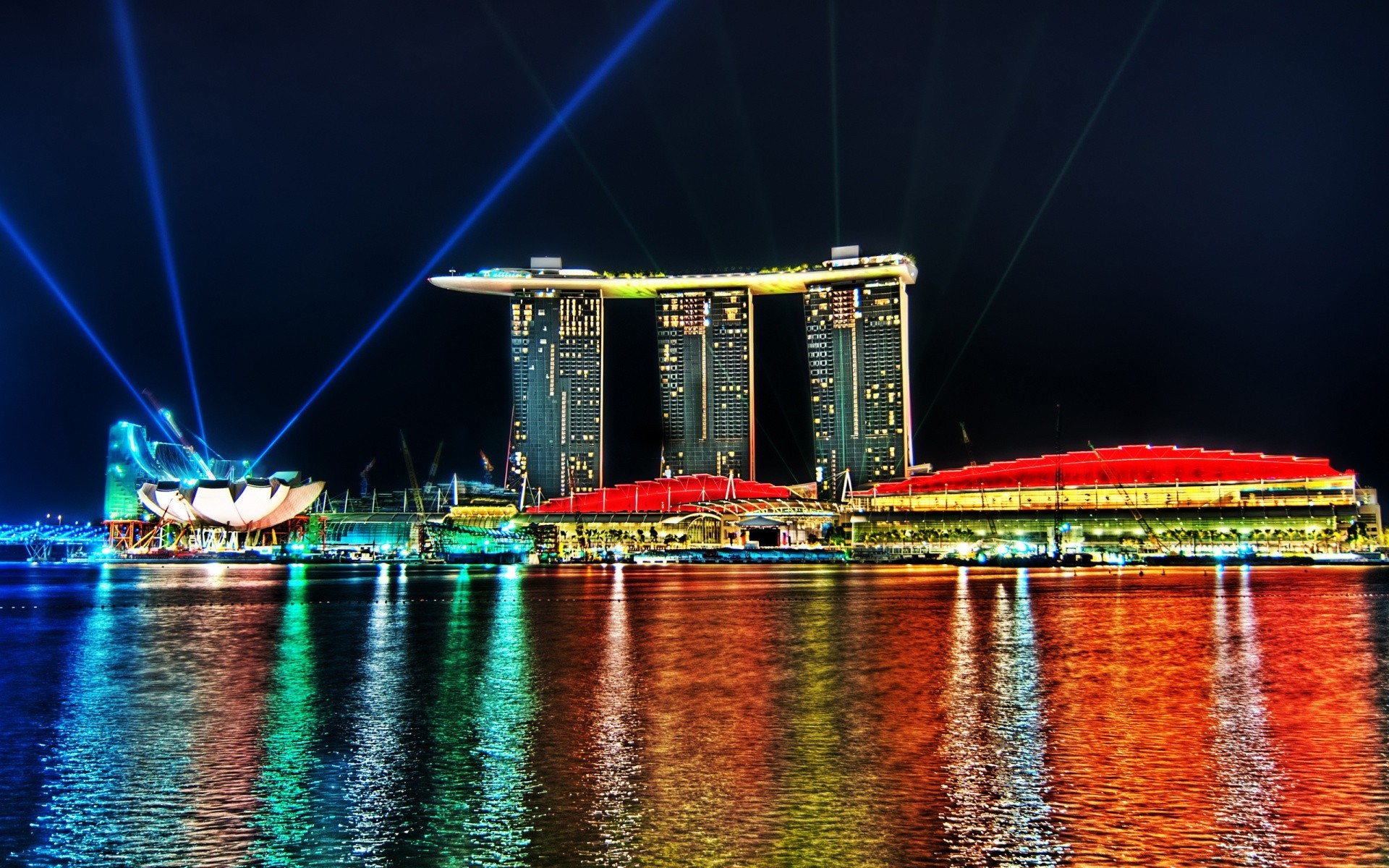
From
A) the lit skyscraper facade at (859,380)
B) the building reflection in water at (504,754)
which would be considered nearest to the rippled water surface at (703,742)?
the building reflection in water at (504,754)

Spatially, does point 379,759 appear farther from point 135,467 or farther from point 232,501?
point 135,467

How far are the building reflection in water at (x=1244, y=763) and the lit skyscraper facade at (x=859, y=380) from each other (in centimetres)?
15873

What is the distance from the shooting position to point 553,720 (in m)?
22.7

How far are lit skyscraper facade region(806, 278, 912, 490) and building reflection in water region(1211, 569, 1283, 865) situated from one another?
15873 centimetres

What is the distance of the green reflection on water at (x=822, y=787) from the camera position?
13.6m

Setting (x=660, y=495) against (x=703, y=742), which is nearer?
(x=703, y=742)

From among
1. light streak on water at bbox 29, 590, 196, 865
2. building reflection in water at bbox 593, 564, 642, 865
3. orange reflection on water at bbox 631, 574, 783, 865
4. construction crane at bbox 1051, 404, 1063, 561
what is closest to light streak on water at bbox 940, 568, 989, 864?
orange reflection on water at bbox 631, 574, 783, 865

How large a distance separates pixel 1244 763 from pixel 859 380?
178m

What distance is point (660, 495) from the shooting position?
583ft

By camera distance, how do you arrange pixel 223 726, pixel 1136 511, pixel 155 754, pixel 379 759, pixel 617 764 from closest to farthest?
1. pixel 617 764
2. pixel 379 759
3. pixel 155 754
4. pixel 223 726
5. pixel 1136 511

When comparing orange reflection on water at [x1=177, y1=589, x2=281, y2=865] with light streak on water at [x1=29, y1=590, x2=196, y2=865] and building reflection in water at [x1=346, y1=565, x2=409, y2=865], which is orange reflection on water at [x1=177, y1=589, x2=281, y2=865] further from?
building reflection in water at [x1=346, y1=565, x2=409, y2=865]

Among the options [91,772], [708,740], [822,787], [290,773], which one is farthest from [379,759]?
[822,787]

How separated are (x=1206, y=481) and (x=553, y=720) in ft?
406

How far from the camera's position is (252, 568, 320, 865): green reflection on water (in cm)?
1409
